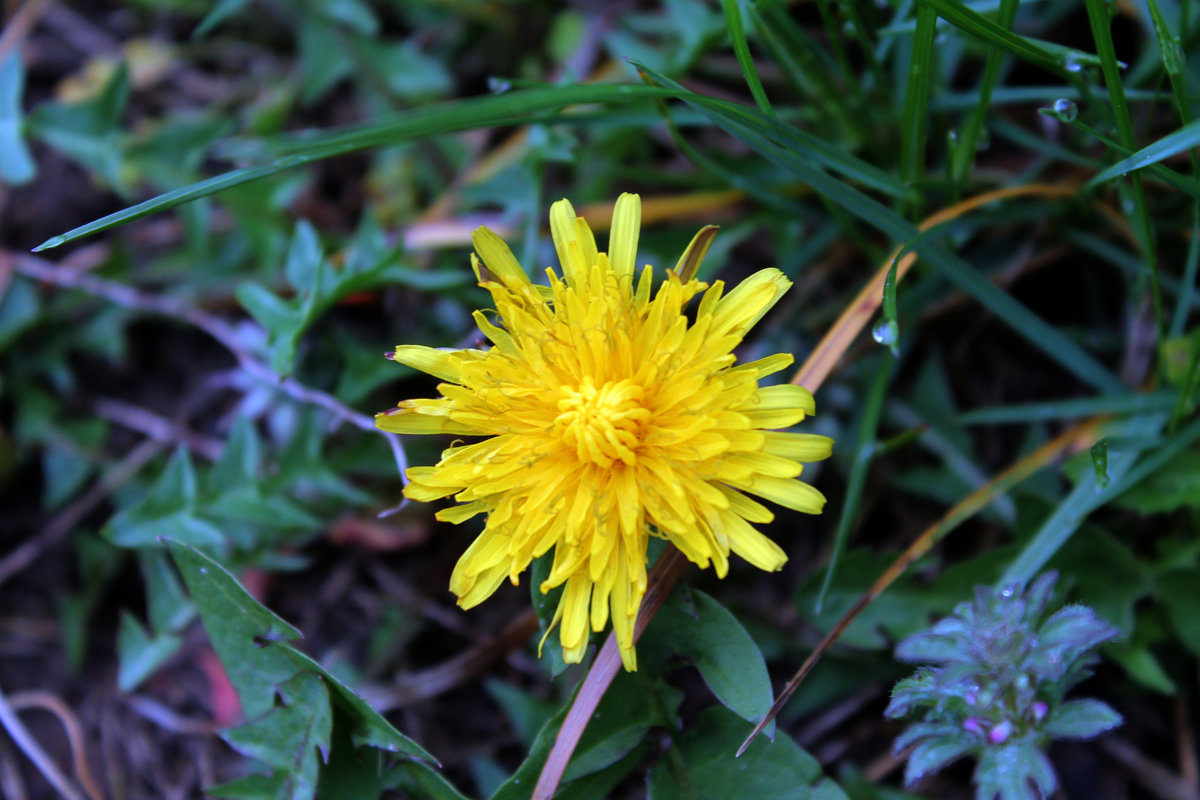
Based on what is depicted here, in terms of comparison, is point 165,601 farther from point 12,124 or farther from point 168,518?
point 12,124

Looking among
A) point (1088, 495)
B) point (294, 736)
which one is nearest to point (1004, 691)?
point (1088, 495)

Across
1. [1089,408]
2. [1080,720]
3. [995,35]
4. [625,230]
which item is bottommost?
[1080,720]

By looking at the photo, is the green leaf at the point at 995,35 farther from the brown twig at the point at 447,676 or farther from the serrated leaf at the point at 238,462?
the serrated leaf at the point at 238,462

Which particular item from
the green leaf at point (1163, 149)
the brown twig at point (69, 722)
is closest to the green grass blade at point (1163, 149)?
the green leaf at point (1163, 149)

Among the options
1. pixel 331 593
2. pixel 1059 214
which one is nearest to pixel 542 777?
pixel 331 593

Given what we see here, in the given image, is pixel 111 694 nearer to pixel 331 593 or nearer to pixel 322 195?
pixel 331 593
